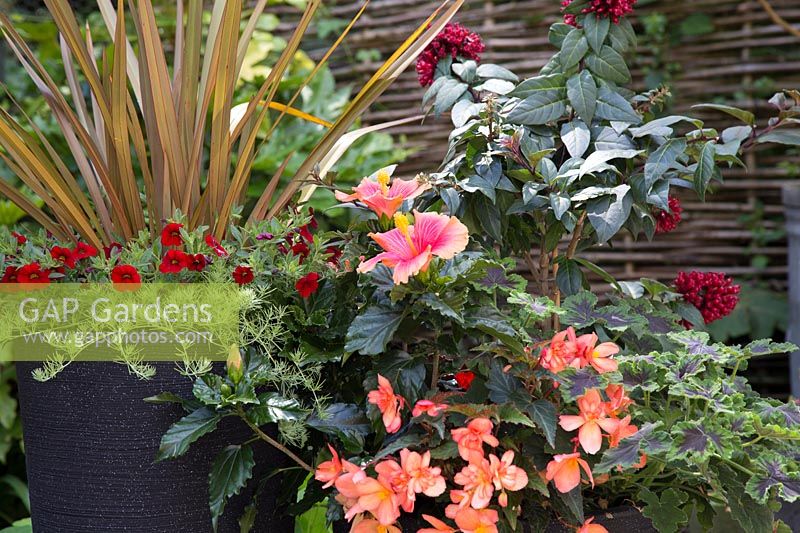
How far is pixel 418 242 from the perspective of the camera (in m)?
0.87

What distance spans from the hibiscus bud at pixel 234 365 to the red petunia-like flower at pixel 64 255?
0.80 ft

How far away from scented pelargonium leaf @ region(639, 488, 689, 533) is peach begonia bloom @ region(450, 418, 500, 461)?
195 mm

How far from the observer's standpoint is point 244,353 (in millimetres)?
959

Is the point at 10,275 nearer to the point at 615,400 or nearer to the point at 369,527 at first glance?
the point at 369,527

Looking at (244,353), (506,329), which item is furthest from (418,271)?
(244,353)

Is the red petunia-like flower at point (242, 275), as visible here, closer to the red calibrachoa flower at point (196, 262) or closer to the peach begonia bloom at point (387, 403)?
the red calibrachoa flower at point (196, 262)

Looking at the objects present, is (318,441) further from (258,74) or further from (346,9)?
(346,9)

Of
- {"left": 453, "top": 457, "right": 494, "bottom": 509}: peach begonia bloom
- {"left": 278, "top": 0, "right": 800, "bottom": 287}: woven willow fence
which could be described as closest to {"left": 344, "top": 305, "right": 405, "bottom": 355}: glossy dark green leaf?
{"left": 453, "top": 457, "right": 494, "bottom": 509}: peach begonia bloom

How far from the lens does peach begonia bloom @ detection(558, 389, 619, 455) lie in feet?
2.72

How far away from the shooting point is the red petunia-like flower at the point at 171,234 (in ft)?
3.14

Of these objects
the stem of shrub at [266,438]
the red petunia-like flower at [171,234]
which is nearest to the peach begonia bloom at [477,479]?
the stem of shrub at [266,438]

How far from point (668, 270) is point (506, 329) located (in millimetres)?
2043

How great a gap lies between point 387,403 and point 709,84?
7.48ft
